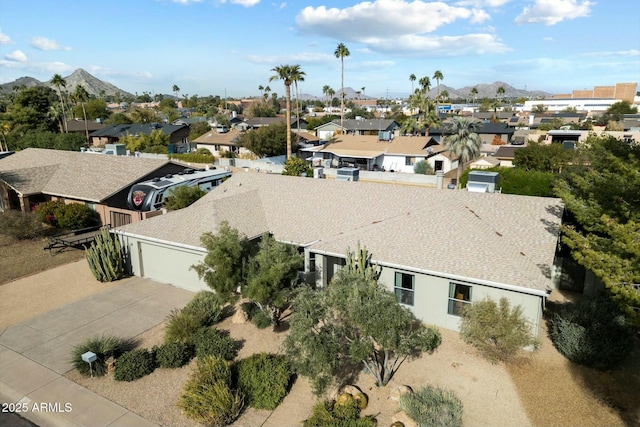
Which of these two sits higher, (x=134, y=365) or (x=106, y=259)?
(x=106, y=259)

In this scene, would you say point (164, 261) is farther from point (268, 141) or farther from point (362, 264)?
point (268, 141)

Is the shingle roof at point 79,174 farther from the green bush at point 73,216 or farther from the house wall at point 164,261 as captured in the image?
the house wall at point 164,261

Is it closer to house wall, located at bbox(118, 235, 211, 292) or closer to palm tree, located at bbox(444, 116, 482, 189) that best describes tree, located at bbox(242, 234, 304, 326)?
house wall, located at bbox(118, 235, 211, 292)

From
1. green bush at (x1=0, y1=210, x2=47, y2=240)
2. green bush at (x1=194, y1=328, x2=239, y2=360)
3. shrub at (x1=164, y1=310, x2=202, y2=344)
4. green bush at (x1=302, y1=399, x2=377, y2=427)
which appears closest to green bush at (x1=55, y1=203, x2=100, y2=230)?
green bush at (x1=0, y1=210, x2=47, y2=240)

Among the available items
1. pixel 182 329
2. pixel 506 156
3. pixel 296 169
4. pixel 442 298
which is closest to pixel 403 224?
pixel 442 298

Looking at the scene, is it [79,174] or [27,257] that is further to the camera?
[79,174]

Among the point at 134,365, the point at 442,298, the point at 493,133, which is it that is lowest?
the point at 134,365

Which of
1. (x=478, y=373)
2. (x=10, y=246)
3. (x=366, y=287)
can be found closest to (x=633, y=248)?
(x=478, y=373)

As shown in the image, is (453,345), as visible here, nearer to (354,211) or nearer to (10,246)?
(354,211)
